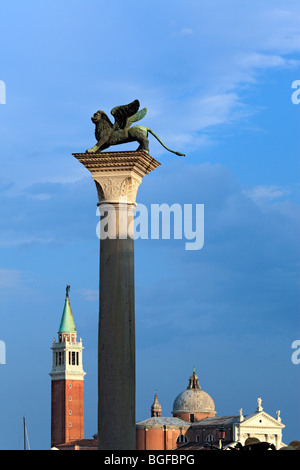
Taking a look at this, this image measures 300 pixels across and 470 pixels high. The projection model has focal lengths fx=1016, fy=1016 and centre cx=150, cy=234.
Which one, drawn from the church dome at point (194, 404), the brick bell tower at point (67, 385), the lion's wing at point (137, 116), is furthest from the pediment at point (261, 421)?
the lion's wing at point (137, 116)

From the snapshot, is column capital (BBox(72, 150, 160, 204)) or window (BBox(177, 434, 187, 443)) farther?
window (BBox(177, 434, 187, 443))

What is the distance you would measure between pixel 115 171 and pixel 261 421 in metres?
114

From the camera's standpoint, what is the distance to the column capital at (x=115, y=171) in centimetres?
1702

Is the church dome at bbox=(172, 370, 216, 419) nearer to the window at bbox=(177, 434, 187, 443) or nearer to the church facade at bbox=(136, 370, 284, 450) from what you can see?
the church facade at bbox=(136, 370, 284, 450)

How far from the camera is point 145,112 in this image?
59.0ft

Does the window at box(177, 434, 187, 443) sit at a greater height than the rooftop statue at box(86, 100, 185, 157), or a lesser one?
greater

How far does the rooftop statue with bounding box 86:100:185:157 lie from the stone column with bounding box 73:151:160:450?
0.46 metres

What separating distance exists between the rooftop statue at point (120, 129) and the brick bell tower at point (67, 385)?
4667 inches

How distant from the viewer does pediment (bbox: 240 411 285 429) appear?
125 m

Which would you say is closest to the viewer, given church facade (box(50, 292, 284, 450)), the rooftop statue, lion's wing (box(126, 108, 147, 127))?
the rooftop statue

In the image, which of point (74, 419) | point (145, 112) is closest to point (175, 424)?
point (74, 419)

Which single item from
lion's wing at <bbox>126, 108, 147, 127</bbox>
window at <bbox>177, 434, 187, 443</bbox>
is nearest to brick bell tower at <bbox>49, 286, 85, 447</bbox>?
window at <bbox>177, 434, 187, 443</bbox>

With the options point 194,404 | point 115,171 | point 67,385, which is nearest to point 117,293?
point 115,171
